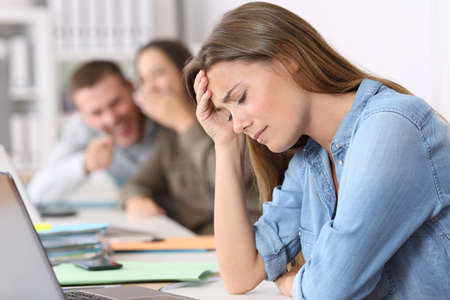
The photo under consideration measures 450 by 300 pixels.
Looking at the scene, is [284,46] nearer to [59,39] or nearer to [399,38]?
[399,38]

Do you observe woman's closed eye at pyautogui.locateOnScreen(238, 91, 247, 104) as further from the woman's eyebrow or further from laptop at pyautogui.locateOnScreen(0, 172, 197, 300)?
laptop at pyautogui.locateOnScreen(0, 172, 197, 300)

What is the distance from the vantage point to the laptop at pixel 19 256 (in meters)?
0.68

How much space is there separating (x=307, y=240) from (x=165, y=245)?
498mm

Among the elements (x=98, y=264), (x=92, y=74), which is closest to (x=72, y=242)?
(x=98, y=264)

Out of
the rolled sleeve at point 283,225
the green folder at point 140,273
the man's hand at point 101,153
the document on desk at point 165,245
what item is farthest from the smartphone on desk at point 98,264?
the man's hand at point 101,153

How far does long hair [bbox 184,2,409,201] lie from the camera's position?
0.97 m

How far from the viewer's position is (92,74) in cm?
275

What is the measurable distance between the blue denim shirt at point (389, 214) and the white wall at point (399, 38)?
71 centimetres

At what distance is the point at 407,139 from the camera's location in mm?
807

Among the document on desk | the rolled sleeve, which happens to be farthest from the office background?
the rolled sleeve

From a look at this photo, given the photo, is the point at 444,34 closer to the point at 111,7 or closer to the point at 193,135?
the point at 193,135

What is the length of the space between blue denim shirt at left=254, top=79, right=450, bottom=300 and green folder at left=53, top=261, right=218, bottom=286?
0.97 ft

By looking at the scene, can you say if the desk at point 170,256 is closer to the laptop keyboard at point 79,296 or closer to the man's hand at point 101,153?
the laptop keyboard at point 79,296

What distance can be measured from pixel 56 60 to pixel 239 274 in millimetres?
2873
